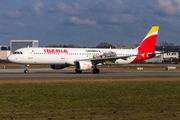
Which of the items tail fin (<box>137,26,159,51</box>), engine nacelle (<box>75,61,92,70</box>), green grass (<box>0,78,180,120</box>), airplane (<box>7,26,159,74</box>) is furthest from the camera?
tail fin (<box>137,26,159,51</box>)

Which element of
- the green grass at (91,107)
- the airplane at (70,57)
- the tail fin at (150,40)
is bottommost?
the green grass at (91,107)

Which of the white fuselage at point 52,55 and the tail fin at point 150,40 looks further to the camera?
the tail fin at point 150,40

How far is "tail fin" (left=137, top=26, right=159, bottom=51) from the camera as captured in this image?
4788cm

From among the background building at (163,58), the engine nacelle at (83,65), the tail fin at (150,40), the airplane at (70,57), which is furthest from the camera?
the background building at (163,58)

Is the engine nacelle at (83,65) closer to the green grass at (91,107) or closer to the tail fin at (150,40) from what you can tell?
the tail fin at (150,40)

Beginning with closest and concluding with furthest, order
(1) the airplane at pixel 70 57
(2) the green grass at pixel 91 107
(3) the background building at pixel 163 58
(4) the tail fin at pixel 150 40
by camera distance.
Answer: (2) the green grass at pixel 91 107 → (1) the airplane at pixel 70 57 → (4) the tail fin at pixel 150 40 → (3) the background building at pixel 163 58

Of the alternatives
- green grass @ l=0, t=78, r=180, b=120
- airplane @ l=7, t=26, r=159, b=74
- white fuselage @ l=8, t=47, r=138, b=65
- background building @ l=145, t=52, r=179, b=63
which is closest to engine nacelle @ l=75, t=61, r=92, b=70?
airplane @ l=7, t=26, r=159, b=74

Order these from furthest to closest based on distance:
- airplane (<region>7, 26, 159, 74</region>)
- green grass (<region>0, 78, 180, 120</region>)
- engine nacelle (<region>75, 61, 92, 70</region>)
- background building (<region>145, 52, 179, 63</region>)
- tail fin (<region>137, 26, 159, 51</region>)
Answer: background building (<region>145, 52, 179, 63</region>)
tail fin (<region>137, 26, 159, 51</region>)
airplane (<region>7, 26, 159, 74</region>)
engine nacelle (<region>75, 61, 92, 70</region>)
green grass (<region>0, 78, 180, 120</region>)

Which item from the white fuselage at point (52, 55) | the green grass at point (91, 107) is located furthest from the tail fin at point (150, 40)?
the green grass at point (91, 107)

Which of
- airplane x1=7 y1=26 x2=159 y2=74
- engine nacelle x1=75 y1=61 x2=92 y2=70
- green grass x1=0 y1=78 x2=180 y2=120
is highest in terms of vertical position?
airplane x1=7 y1=26 x2=159 y2=74

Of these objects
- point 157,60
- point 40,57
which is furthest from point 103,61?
point 157,60

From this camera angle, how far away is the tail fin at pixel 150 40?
47875 mm

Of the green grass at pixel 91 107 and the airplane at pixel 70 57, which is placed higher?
the airplane at pixel 70 57

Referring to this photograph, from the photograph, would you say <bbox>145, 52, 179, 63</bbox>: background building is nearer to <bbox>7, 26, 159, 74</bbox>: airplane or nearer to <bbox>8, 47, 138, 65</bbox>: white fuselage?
<bbox>7, 26, 159, 74</bbox>: airplane
